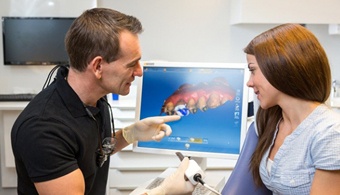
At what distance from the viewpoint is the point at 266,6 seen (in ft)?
9.14

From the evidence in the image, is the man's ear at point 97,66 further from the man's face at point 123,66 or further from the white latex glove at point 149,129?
the white latex glove at point 149,129

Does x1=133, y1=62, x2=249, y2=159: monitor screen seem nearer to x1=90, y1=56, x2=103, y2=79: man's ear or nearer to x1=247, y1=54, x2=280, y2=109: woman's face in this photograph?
x1=247, y1=54, x2=280, y2=109: woman's face

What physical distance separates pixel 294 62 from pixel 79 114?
708 millimetres

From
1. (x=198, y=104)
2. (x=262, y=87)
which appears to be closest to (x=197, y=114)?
(x=198, y=104)

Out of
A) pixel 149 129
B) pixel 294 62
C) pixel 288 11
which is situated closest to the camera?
pixel 294 62

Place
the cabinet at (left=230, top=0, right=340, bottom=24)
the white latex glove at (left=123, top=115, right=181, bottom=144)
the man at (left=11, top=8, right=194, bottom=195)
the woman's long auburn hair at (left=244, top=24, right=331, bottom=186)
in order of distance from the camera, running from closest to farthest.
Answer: the man at (left=11, top=8, right=194, bottom=195) → the woman's long auburn hair at (left=244, top=24, right=331, bottom=186) → the white latex glove at (left=123, top=115, right=181, bottom=144) → the cabinet at (left=230, top=0, right=340, bottom=24)

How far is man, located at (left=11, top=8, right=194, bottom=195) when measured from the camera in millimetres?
1053

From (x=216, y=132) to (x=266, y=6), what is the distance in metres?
1.51

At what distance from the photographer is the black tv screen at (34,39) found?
281 centimetres

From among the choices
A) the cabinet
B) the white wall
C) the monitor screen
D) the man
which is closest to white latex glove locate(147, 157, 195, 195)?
the man

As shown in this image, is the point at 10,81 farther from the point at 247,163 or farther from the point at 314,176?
the point at 314,176

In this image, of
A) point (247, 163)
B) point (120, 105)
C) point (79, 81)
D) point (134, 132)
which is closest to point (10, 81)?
point (120, 105)

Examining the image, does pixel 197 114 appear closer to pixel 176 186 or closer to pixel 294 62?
pixel 176 186

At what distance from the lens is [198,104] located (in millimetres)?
1677
